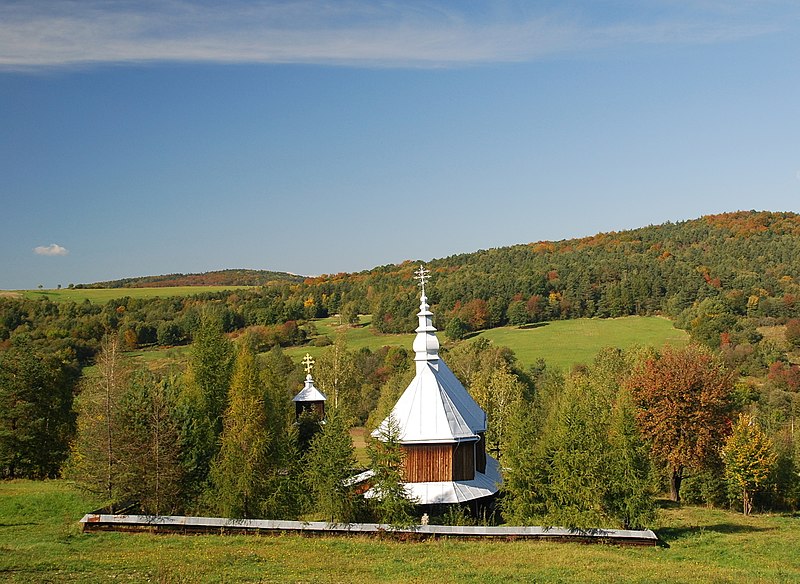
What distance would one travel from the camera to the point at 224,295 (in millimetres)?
126438

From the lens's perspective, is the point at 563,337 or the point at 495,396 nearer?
the point at 495,396

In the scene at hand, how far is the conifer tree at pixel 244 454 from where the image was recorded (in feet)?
91.0

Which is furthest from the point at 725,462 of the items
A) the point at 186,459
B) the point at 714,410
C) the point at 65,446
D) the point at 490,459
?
the point at 65,446

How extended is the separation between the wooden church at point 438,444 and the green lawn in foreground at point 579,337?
165 ft

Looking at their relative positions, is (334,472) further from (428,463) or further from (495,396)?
(495,396)

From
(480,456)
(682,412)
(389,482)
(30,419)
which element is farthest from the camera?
(30,419)

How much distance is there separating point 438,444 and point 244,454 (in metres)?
7.21

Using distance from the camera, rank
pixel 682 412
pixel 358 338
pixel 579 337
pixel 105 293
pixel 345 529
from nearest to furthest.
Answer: pixel 345 529 < pixel 682 412 < pixel 579 337 < pixel 358 338 < pixel 105 293

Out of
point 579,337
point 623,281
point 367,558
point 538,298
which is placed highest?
point 623,281

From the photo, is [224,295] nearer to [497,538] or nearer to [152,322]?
[152,322]

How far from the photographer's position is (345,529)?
2631 cm

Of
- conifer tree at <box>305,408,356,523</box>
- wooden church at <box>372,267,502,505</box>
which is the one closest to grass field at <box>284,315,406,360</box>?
wooden church at <box>372,267,502,505</box>

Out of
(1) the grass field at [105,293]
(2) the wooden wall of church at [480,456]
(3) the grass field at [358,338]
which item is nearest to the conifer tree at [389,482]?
(2) the wooden wall of church at [480,456]

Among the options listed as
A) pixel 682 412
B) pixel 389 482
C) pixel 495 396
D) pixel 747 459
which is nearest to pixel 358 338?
pixel 495 396
